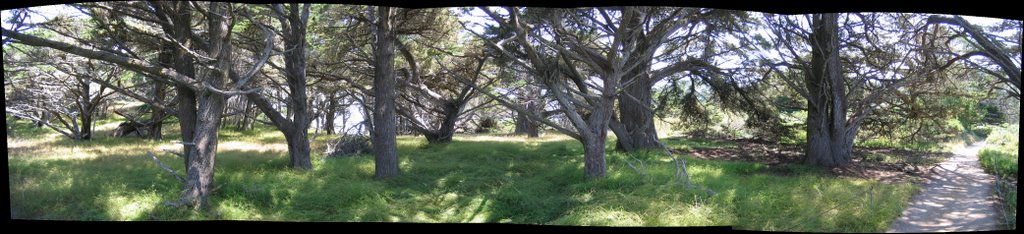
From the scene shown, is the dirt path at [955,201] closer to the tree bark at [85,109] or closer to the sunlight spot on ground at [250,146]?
the sunlight spot on ground at [250,146]

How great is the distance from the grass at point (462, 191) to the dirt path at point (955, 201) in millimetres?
74

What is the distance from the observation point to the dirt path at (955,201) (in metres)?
2.22

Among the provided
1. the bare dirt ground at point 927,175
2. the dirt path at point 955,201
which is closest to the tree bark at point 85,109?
the bare dirt ground at point 927,175

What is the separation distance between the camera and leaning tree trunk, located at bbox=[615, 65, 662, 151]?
319 cm

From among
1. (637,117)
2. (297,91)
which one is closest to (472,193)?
(637,117)

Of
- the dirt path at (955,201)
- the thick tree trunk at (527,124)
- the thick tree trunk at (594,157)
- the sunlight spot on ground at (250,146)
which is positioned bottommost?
the dirt path at (955,201)

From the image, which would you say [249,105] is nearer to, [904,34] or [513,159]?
[513,159]

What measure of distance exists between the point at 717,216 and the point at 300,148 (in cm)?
271

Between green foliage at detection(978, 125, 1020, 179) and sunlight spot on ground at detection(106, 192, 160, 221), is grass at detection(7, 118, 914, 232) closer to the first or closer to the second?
sunlight spot on ground at detection(106, 192, 160, 221)

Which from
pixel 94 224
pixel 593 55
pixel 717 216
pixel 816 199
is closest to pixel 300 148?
pixel 94 224

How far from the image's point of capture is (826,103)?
3.36 meters

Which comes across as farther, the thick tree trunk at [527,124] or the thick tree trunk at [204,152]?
the thick tree trunk at [527,124]

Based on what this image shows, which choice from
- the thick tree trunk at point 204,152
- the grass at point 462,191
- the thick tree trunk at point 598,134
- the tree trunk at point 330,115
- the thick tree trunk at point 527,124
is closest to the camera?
the grass at point 462,191

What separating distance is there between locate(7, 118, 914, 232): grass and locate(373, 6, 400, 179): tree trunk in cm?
27
